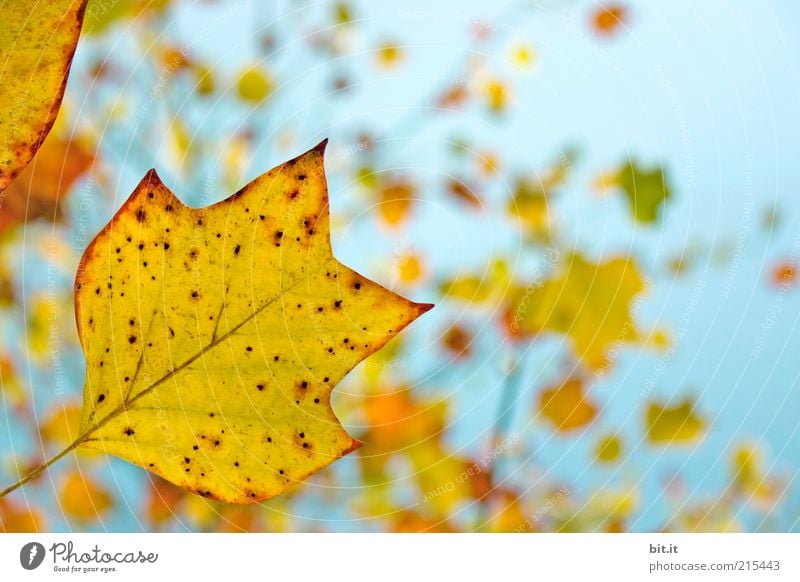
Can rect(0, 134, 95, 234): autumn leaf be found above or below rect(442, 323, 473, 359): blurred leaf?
above

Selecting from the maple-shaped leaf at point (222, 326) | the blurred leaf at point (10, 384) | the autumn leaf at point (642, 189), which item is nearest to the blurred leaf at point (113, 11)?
the maple-shaped leaf at point (222, 326)

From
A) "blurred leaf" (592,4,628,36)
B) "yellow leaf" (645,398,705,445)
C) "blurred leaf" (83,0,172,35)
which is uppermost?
"blurred leaf" (83,0,172,35)

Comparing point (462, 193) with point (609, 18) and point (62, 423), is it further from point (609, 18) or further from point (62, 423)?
point (62, 423)

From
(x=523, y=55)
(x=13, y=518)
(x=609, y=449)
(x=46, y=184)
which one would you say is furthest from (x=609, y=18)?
(x=13, y=518)

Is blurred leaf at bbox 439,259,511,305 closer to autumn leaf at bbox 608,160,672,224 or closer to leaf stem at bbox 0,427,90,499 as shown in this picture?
autumn leaf at bbox 608,160,672,224

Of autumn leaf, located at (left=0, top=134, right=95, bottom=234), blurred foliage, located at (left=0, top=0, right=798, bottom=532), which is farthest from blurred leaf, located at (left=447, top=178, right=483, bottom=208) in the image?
autumn leaf, located at (left=0, top=134, right=95, bottom=234)
